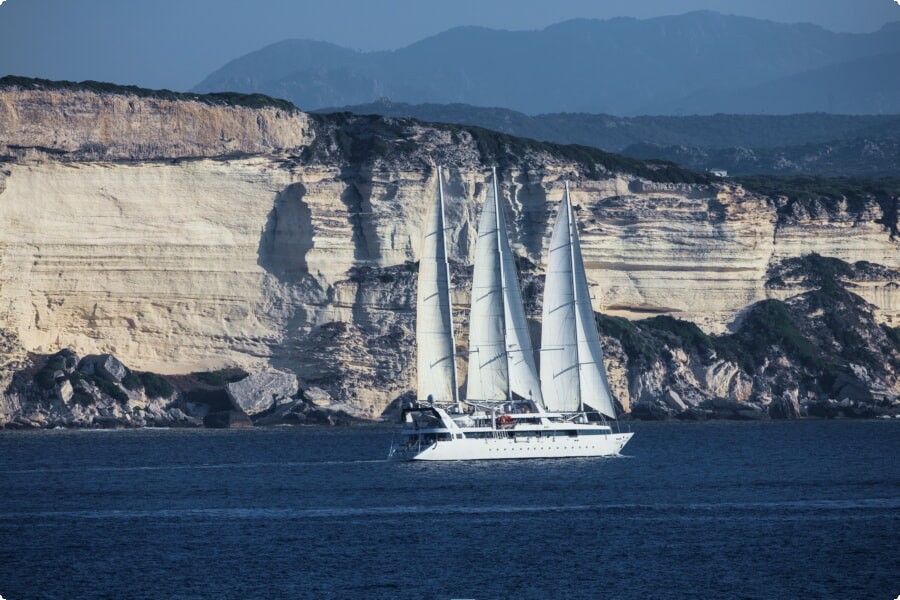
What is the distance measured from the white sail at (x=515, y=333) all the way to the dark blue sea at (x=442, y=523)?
3270mm

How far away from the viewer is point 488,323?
61.4m

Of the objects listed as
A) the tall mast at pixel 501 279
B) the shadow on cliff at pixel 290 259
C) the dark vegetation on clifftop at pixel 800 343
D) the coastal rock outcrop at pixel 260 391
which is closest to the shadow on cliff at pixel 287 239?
the shadow on cliff at pixel 290 259

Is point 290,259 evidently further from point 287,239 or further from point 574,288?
point 574,288

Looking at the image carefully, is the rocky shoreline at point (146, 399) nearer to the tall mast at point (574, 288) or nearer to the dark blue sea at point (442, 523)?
the dark blue sea at point (442, 523)

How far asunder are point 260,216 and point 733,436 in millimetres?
28776

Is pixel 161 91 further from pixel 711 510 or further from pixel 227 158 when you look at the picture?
pixel 711 510

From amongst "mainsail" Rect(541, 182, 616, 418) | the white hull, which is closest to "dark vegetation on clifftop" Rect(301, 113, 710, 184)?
"mainsail" Rect(541, 182, 616, 418)

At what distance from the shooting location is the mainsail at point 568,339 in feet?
204

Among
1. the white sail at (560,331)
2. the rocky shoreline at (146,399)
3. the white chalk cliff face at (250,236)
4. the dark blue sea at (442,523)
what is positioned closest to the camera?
the dark blue sea at (442,523)

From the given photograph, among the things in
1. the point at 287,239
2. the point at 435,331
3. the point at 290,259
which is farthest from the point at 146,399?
the point at 435,331

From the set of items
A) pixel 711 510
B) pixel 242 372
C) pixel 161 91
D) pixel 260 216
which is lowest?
pixel 711 510

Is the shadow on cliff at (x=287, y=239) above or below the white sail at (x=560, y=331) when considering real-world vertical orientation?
above

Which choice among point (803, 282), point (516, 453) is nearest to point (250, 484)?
point (516, 453)

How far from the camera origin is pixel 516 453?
60844mm
